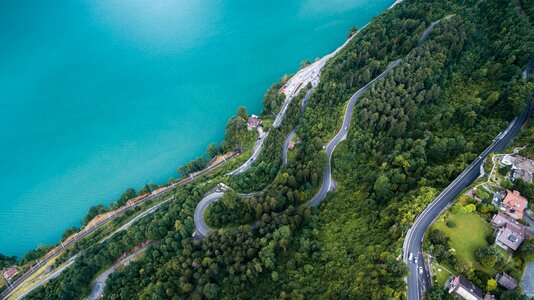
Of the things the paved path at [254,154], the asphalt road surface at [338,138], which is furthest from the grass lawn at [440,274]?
the paved path at [254,154]

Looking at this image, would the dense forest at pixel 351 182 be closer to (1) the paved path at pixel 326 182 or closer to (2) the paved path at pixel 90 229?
(1) the paved path at pixel 326 182

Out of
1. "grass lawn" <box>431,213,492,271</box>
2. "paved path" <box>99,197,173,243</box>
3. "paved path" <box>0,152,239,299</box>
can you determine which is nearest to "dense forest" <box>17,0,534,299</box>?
"paved path" <box>99,197,173,243</box>

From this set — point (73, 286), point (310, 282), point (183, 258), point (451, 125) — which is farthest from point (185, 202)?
point (451, 125)

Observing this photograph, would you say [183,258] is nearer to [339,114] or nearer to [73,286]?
[73,286]

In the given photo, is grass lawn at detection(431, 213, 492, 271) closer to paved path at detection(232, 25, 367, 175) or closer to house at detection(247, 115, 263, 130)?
paved path at detection(232, 25, 367, 175)

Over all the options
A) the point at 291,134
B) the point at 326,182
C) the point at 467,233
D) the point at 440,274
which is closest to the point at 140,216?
the point at 291,134

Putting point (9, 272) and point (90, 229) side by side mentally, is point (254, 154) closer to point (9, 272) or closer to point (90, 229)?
point (90, 229)
